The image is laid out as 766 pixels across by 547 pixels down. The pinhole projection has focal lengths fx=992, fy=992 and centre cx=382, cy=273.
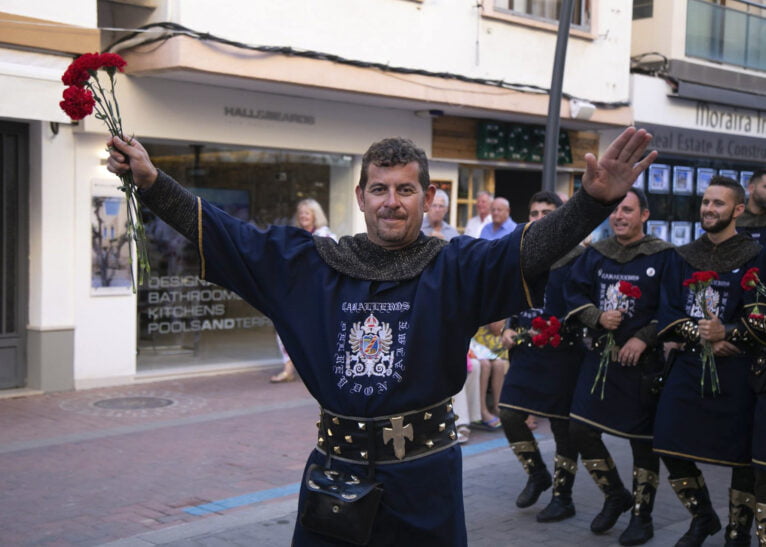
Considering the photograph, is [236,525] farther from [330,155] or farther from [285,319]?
[330,155]

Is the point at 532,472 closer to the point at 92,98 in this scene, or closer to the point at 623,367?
the point at 623,367

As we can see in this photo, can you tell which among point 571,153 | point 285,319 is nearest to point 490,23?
point 571,153

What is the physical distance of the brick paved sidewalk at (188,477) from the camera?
6.30 metres

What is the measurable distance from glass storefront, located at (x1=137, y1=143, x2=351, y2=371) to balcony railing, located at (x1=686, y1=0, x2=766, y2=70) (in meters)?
8.15

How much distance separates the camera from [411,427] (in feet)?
11.3

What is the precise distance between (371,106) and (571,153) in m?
4.75

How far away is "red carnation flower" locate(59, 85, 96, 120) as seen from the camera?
343 centimetres

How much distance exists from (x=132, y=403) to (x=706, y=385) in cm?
654

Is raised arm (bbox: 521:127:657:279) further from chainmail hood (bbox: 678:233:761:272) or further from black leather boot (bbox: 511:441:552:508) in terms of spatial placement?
black leather boot (bbox: 511:441:552:508)

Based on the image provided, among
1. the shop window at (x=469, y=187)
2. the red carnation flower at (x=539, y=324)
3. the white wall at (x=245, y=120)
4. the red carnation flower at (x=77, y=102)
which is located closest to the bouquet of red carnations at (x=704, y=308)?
the red carnation flower at (x=539, y=324)

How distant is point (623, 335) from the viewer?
21.2ft

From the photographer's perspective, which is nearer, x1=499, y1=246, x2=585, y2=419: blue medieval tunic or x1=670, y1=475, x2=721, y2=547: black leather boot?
x1=670, y1=475, x2=721, y2=547: black leather boot

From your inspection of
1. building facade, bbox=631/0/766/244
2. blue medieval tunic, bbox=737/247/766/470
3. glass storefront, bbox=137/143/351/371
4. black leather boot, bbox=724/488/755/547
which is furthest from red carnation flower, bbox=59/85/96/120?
building facade, bbox=631/0/766/244

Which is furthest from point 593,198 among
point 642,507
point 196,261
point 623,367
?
point 196,261
